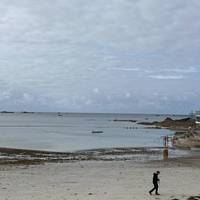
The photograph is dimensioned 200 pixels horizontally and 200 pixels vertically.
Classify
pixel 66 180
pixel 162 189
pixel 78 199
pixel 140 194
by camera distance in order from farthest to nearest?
pixel 66 180
pixel 162 189
pixel 140 194
pixel 78 199

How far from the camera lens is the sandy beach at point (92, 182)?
25.6 metres

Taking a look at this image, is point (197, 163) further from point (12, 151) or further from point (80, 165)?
point (12, 151)

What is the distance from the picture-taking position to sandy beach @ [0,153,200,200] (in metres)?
25.6

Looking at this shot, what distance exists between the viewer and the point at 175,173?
37.8 metres

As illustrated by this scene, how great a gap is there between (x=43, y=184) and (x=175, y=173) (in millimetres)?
12486

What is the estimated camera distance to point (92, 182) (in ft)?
105

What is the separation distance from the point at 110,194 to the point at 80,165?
19.9m

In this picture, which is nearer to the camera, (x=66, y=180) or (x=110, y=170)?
(x=66, y=180)

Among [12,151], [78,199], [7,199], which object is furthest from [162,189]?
[12,151]

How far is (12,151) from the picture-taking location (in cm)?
6156

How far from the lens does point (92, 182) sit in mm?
32156

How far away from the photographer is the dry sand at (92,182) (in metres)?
25.5

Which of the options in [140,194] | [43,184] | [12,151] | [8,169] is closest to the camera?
[140,194]

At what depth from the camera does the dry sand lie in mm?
25547
